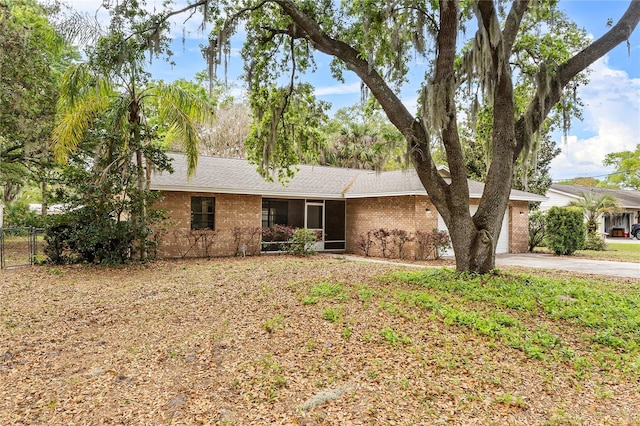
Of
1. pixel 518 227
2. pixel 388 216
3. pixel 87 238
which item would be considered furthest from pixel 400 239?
pixel 87 238

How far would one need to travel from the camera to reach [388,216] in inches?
596

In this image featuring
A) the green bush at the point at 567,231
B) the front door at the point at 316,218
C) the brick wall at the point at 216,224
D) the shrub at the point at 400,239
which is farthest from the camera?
the front door at the point at 316,218

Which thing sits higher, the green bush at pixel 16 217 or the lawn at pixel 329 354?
the green bush at pixel 16 217

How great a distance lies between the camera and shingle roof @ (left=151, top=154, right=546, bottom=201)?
44.2 feet

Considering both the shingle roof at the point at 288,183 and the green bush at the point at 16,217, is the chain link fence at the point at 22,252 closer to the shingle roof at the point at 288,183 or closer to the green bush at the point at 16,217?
the shingle roof at the point at 288,183

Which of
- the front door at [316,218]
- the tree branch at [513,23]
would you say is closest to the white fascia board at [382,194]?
the front door at [316,218]

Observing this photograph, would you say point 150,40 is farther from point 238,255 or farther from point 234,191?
point 238,255

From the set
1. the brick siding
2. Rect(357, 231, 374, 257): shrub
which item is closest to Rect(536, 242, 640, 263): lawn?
the brick siding

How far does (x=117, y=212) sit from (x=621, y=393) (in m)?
11.0

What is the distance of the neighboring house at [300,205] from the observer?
44.4ft

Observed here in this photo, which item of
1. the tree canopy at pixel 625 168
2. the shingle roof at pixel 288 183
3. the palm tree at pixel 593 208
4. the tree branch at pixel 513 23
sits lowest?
the palm tree at pixel 593 208

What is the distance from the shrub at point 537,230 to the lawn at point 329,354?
10852mm

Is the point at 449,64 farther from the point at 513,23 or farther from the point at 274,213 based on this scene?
the point at 274,213

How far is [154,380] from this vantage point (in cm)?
422
